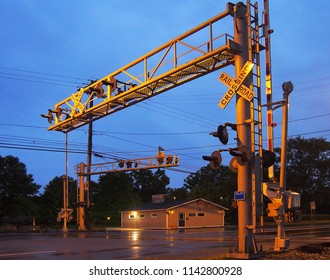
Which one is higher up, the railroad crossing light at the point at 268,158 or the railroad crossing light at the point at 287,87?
the railroad crossing light at the point at 287,87

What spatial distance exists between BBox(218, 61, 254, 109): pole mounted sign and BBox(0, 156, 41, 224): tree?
4866cm

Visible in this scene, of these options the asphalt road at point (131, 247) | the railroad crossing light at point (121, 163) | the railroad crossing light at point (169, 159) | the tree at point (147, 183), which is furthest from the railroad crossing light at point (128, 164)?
the tree at point (147, 183)

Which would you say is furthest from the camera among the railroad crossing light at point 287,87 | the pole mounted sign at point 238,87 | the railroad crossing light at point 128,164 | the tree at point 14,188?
the tree at point 14,188

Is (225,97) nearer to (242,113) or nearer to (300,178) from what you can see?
(242,113)

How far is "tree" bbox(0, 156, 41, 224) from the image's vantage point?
56312 millimetres

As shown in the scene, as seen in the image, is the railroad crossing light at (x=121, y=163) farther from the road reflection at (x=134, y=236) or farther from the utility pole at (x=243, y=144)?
the utility pole at (x=243, y=144)

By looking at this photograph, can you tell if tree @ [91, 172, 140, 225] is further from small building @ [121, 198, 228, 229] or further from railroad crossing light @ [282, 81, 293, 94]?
railroad crossing light @ [282, 81, 293, 94]

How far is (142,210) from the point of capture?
5859cm

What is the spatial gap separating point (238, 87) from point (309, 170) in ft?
253

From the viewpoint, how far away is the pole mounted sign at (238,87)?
12328 millimetres

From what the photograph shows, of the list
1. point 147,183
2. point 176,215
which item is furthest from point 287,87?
point 147,183

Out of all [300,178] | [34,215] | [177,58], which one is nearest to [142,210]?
[34,215]

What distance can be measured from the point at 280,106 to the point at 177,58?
4313mm

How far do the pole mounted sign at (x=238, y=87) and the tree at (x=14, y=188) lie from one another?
48.7 m
